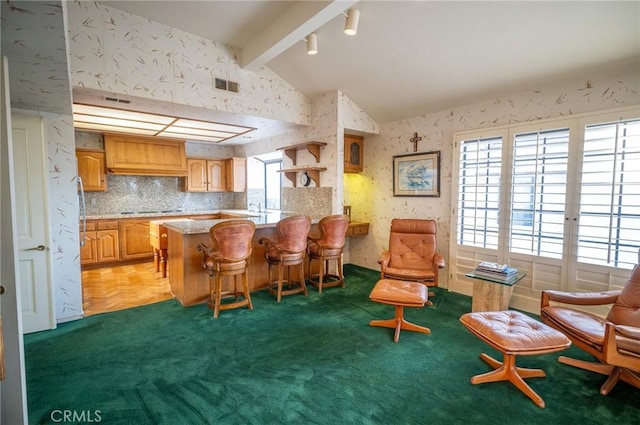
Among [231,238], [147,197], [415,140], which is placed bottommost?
[231,238]

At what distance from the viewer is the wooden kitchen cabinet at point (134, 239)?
5.39 meters

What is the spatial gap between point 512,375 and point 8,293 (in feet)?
9.93

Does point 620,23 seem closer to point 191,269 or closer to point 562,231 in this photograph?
point 562,231

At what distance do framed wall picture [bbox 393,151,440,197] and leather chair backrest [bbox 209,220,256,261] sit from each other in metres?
2.55

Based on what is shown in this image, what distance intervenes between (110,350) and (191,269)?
3.73 feet

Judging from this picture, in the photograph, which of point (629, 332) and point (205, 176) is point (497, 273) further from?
point (205, 176)

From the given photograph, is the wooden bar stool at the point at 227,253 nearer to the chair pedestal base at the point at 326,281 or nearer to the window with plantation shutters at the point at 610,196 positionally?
the chair pedestal base at the point at 326,281

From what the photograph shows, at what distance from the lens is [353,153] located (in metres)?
5.19

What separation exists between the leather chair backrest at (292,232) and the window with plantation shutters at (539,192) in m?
2.46

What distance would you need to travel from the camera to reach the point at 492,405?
6.34 feet

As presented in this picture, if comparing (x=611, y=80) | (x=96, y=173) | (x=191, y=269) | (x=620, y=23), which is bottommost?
(x=191, y=269)

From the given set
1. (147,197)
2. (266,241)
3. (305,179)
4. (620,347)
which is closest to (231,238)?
(266,241)

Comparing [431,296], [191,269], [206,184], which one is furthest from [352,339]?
[206,184]

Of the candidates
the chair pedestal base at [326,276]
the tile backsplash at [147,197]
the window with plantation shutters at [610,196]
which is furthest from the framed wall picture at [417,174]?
the tile backsplash at [147,197]
